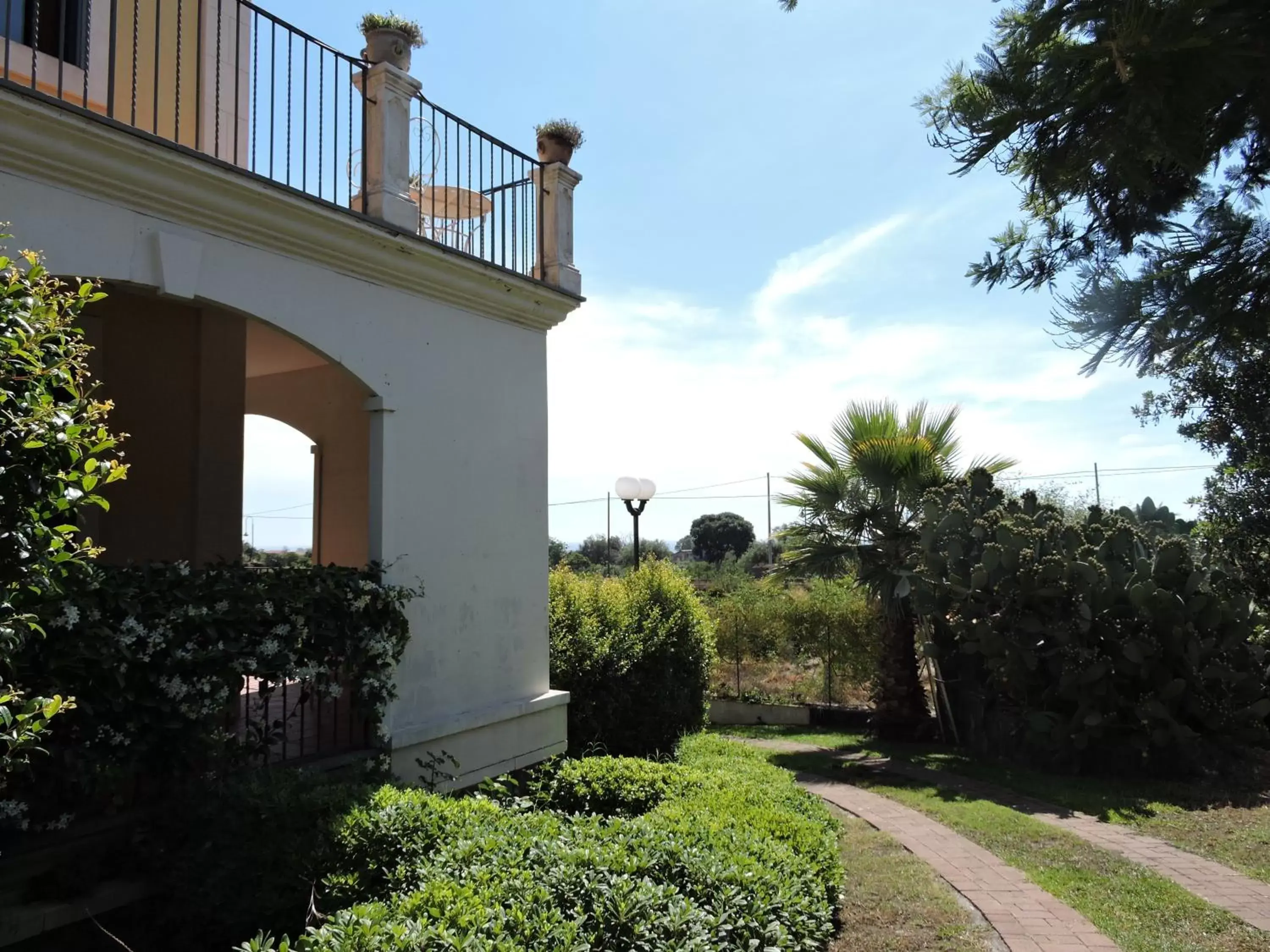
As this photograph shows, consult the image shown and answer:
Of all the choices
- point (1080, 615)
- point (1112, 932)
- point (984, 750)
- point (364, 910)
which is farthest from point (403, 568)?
point (984, 750)

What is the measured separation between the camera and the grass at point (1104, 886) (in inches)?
176

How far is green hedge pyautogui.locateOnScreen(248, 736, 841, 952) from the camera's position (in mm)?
3188

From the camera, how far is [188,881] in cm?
440

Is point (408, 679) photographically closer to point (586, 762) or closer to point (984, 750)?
point (586, 762)

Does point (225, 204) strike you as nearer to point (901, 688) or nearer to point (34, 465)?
point (34, 465)

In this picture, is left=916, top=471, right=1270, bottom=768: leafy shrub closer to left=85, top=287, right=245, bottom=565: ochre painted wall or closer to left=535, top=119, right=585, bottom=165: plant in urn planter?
left=535, top=119, right=585, bottom=165: plant in urn planter

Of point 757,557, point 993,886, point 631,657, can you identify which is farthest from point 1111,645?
point 757,557

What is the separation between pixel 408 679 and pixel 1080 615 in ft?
21.6

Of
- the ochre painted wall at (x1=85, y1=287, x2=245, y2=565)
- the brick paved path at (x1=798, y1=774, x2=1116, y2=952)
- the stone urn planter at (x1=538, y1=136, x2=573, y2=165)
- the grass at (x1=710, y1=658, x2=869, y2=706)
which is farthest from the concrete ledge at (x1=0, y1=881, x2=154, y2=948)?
the grass at (x1=710, y1=658, x2=869, y2=706)

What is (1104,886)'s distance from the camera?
5273mm

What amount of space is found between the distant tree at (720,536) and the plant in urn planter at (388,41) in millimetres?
48419

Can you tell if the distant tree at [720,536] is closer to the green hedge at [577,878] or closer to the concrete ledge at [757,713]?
the concrete ledge at [757,713]

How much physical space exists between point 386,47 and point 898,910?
6.56 m

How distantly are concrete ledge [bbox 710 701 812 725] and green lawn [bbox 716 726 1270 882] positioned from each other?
3.56m
